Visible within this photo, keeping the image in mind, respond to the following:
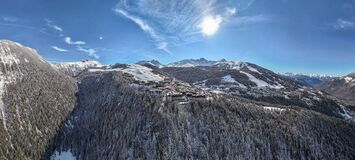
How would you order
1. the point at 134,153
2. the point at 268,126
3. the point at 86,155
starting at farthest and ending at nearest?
the point at 86,155
the point at 268,126
the point at 134,153

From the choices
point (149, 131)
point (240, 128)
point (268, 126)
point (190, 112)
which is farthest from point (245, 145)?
point (149, 131)

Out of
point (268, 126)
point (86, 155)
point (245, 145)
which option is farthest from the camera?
point (86, 155)

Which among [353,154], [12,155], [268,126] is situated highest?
[268,126]

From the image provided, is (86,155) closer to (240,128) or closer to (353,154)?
(240,128)

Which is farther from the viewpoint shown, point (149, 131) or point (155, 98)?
point (155, 98)

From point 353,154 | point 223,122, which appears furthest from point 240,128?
point 353,154

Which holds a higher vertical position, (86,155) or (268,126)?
(268,126)

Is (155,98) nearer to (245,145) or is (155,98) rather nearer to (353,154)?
(245,145)
